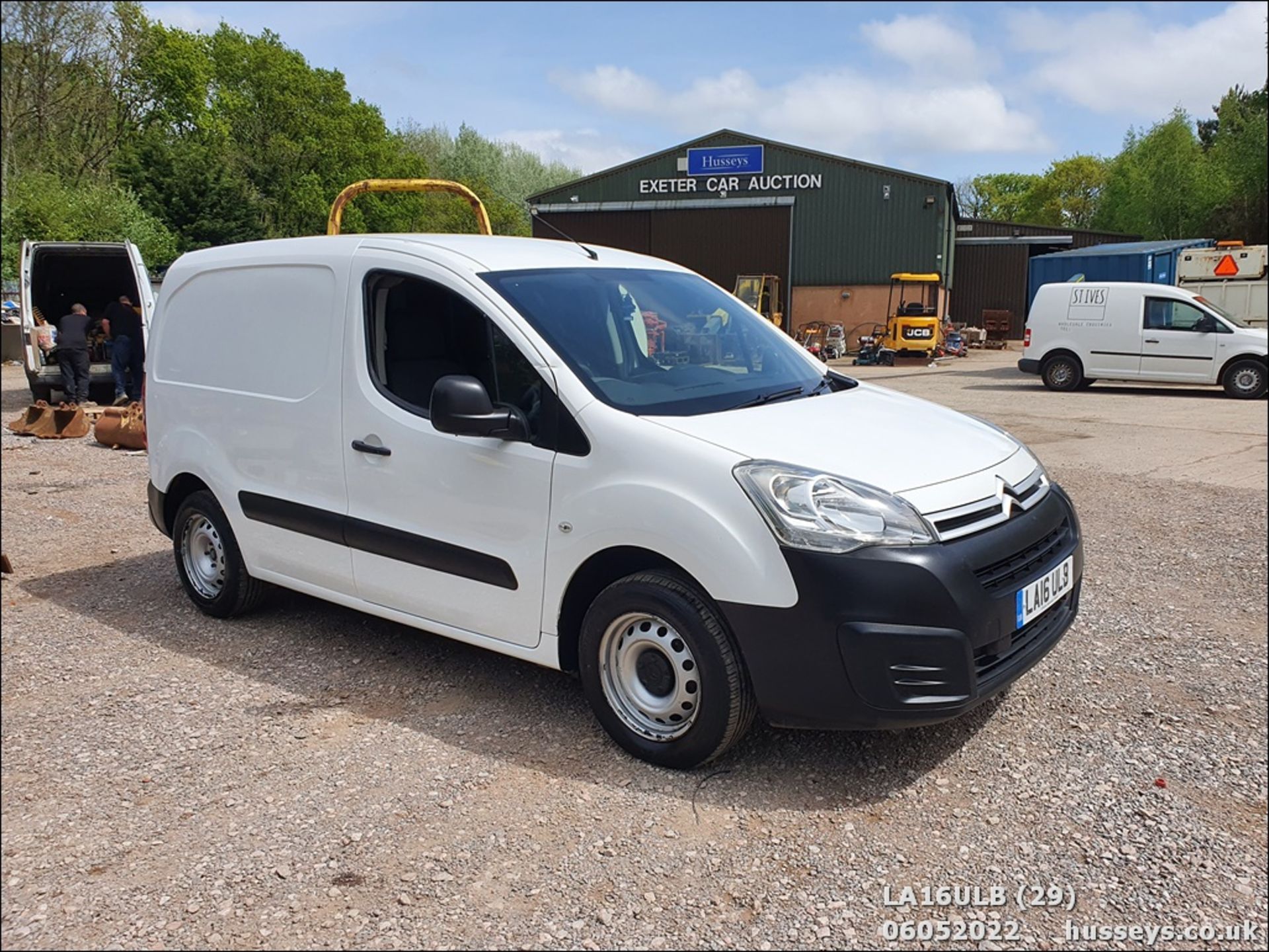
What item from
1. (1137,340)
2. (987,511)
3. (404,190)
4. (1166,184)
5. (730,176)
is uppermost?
(730,176)

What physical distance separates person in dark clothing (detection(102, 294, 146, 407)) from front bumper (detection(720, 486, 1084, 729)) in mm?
13123

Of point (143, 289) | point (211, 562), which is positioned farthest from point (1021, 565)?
point (143, 289)

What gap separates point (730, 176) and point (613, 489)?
3055 cm

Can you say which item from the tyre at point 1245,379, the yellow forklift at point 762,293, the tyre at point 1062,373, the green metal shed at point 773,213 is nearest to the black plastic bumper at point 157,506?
the tyre at point 1245,379

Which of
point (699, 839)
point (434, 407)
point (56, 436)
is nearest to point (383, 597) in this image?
point (434, 407)

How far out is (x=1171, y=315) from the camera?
54.4 ft

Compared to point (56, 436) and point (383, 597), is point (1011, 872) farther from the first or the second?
point (56, 436)

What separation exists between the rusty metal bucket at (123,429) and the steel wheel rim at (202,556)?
6.66m

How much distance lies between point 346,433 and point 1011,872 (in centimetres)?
293

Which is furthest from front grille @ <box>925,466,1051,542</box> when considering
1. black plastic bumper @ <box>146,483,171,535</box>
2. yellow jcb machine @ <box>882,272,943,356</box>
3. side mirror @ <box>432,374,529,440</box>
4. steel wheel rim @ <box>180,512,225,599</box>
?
yellow jcb machine @ <box>882,272,943,356</box>

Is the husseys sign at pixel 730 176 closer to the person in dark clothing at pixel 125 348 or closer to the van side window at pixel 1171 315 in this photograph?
the van side window at pixel 1171 315

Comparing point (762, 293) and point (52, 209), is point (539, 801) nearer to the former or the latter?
point (52, 209)

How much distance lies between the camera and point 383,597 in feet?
13.5

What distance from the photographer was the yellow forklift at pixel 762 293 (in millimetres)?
29234
